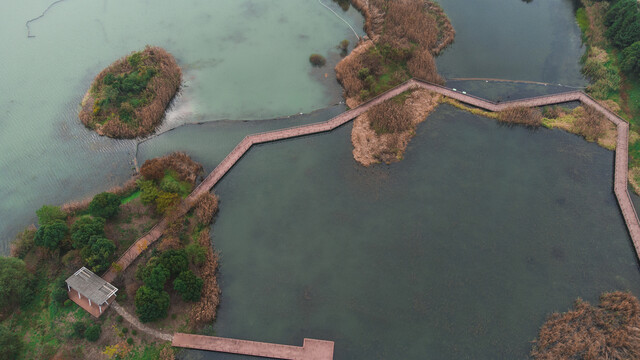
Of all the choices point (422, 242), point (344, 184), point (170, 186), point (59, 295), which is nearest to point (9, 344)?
point (59, 295)

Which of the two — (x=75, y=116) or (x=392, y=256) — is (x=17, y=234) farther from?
(x=392, y=256)

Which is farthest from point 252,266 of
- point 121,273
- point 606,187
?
point 606,187

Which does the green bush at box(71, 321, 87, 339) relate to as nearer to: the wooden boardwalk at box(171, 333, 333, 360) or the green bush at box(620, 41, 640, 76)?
the wooden boardwalk at box(171, 333, 333, 360)

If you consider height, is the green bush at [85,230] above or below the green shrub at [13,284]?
above

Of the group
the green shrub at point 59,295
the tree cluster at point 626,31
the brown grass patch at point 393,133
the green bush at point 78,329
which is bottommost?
the green bush at point 78,329

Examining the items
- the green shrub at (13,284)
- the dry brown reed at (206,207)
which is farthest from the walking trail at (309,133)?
the green shrub at (13,284)

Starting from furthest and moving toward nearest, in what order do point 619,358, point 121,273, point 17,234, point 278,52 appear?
point 278,52 → point 17,234 → point 121,273 → point 619,358

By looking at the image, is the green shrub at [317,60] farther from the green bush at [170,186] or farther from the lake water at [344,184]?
the green bush at [170,186]

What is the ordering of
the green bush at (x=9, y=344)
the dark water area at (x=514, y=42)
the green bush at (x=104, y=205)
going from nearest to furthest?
the green bush at (x=9, y=344) → the green bush at (x=104, y=205) → the dark water area at (x=514, y=42)
